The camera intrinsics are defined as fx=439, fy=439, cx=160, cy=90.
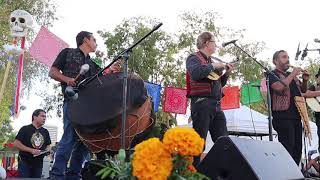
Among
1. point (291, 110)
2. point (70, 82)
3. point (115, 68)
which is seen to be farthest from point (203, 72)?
point (291, 110)

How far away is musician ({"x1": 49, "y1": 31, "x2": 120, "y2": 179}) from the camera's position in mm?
4109

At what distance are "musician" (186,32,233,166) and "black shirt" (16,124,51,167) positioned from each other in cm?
329

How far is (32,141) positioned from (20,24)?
1.84 m

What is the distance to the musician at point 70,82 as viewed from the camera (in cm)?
411

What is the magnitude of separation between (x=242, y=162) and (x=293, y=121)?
8.65ft

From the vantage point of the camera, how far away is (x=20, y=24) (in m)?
6.16

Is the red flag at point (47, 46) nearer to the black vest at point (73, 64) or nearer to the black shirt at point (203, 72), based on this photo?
the black vest at point (73, 64)

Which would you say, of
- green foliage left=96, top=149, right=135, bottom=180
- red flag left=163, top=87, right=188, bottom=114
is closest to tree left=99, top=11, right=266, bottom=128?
red flag left=163, top=87, right=188, bottom=114

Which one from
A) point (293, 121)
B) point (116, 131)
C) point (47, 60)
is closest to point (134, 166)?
point (116, 131)

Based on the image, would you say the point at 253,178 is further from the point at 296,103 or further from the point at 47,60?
the point at 47,60

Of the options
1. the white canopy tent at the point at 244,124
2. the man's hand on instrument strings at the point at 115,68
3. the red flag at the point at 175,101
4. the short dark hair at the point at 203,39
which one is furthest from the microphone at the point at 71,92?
the red flag at the point at 175,101

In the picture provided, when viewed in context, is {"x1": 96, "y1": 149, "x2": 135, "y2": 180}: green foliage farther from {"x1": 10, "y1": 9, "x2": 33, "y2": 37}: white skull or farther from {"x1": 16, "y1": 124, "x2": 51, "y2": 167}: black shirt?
{"x1": 16, "y1": 124, "x2": 51, "y2": 167}: black shirt

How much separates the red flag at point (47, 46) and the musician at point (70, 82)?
5.27 ft

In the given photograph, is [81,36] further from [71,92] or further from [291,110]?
[291,110]
